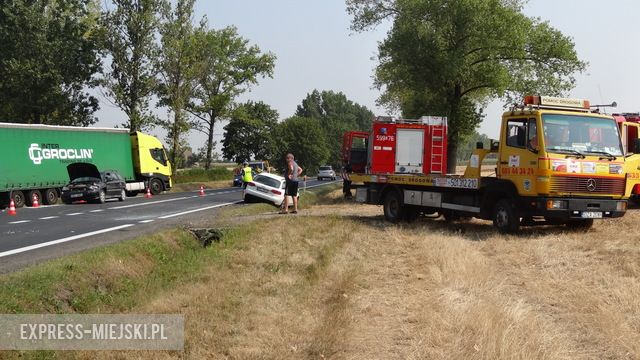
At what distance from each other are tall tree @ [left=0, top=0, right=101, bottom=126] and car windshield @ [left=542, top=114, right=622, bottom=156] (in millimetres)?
40810

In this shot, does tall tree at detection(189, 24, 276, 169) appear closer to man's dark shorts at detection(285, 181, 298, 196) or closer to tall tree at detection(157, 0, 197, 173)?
tall tree at detection(157, 0, 197, 173)

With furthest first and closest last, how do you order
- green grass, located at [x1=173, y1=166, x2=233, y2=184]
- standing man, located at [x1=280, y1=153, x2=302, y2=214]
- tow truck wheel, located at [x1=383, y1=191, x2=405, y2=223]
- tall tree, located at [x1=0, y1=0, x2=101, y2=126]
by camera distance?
green grass, located at [x1=173, y1=166, x2=233, y2=184], tall tree, located at [x1=0, y1=0, x2=101, y2=126], standing man, located at [x1=280, y1=153, x2=302, y2=214], tow truck wheel, located at [x1=383, y1=191, x2=405, y2=223]

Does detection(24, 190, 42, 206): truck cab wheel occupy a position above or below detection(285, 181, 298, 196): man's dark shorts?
below

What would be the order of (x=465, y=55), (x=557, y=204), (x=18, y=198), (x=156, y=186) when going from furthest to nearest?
(x=156, y=186) < (x=465, y=55) < (x=18, y=198) < (x=557, y=204)

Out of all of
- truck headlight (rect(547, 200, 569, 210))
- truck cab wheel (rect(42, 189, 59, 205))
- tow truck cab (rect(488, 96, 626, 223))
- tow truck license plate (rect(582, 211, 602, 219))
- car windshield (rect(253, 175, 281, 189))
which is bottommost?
truck cab wheel (rect(42, 189, 59, 205))

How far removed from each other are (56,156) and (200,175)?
30.0 metres

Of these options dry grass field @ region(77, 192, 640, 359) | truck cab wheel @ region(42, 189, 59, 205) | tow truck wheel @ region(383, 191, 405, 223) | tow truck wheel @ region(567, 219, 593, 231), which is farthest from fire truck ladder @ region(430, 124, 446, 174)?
truck cab wheel @ region(42, 189, 59, 205)

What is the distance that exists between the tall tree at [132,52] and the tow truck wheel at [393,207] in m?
35.9

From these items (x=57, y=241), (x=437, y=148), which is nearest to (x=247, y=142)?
(x=437, y=148)

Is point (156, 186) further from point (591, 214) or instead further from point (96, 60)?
point (591, 214)

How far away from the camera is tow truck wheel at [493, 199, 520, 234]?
13.8m

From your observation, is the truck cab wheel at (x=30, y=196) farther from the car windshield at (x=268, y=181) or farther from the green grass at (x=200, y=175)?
the green grass at (x=200, y=175)

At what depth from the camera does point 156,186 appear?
40688 mm

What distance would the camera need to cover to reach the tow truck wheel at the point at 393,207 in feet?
57.0
